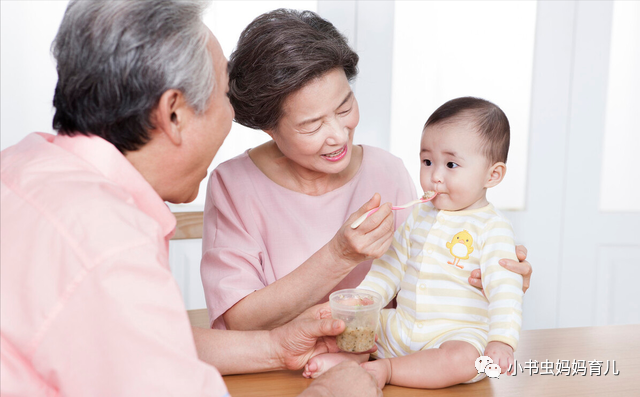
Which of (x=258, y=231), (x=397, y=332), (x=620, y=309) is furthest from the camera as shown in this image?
(x=620, y=309)

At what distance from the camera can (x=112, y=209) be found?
0.90 meters

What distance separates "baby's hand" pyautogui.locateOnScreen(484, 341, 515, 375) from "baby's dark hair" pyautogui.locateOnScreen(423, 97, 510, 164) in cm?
49

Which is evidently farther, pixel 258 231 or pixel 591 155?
pixel 591 155

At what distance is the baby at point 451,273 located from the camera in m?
1.34

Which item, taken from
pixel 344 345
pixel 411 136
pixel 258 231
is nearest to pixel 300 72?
pixel 258 231

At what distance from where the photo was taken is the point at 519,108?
3045mm

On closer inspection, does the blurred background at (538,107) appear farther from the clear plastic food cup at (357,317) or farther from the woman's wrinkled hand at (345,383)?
the woman's wrinkled hand at (345,383)

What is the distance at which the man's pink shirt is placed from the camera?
84cm

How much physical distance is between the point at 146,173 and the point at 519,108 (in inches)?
93.0

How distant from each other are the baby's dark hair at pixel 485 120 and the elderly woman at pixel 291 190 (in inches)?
10.1

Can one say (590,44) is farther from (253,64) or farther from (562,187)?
(253,64)

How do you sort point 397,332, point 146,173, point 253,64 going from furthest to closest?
1. point 253,64
2. point 397,332
3. point 146,173

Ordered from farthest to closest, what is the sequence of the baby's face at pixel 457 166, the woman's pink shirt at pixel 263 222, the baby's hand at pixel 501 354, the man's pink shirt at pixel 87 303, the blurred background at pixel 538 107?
the blurred background at pixel 538 107 < the woman's pink shirt at pixel 263 222 < the baby's face at pixel 457 166 < the baby's hand at pixel 501 354 < the man's pink shirt at pixel 87 303

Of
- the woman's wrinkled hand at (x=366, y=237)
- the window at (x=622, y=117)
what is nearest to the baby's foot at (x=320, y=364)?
the woman's wrinkled hand at (x=366, y=237)
